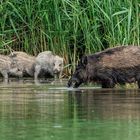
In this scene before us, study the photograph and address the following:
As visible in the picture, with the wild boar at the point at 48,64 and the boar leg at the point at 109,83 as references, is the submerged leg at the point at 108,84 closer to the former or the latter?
the boar leg at the point at 109,83

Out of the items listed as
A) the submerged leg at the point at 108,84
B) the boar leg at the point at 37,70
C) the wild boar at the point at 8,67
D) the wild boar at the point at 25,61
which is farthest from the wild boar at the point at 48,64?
the submerged leg at the point at 108,84

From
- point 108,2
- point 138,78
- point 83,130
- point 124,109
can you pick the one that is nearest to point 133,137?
point 83,130

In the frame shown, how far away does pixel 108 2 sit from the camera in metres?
15.7

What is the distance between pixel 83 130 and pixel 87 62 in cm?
727

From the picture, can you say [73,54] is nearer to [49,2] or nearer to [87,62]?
[49,2]

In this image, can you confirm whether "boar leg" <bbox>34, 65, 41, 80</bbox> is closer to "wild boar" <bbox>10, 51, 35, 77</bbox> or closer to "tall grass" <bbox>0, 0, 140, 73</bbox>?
"wild boar" <bbox>10, 51, 35, 77</bbox>

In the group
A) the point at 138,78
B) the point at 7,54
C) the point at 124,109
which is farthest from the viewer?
the point at 7,54

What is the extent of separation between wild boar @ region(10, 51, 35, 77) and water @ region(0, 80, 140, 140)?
577 centimetres

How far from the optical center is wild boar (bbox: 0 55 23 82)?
18250mm

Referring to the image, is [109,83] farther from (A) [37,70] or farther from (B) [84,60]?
(A) [37,70]

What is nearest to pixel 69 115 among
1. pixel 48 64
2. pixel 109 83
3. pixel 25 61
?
pixel 109 83

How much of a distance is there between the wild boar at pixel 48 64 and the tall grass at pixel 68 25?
23cm

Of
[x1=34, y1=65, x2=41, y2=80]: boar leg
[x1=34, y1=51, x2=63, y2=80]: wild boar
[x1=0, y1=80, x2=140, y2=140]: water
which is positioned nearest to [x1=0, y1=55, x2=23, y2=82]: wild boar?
[x1=34, y1=65, x2=41, y2=80]: boar leg

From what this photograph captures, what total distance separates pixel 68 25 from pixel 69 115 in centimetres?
925
